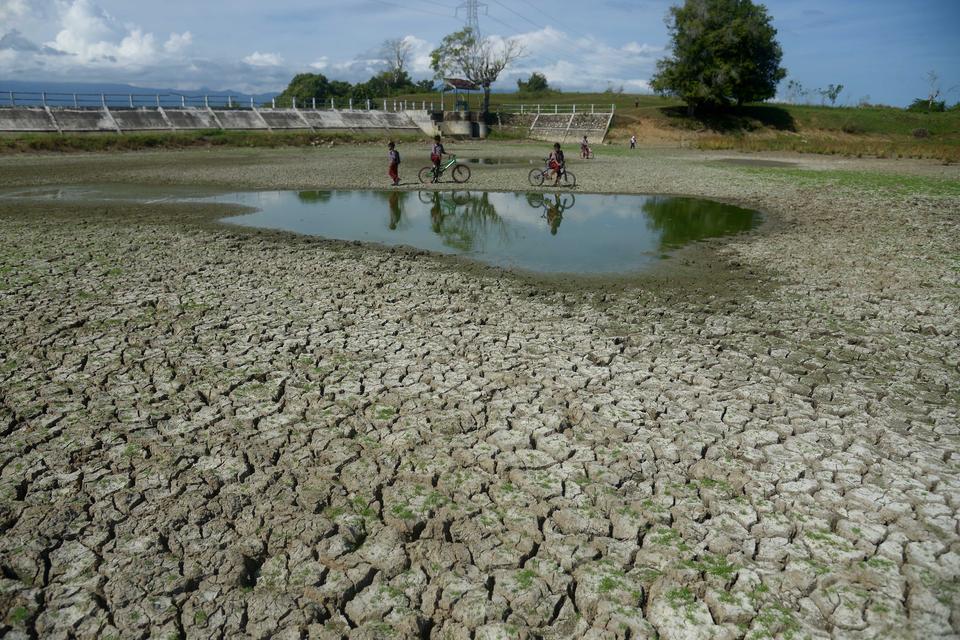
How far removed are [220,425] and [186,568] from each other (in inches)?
80.5

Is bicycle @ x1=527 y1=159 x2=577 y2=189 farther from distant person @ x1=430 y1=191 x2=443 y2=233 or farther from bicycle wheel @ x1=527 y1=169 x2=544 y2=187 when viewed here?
distant person @ x1=430 y1=191 x2=443 y2=233

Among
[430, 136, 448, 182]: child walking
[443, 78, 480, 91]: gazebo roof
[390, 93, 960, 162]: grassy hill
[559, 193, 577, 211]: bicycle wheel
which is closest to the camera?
[559, 193, 577, 211]: bicycle wheel

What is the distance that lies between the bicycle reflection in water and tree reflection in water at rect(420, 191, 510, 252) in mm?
1347

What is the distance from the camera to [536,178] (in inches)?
985

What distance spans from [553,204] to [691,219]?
4371 millimetres

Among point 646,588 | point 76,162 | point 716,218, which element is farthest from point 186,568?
point 76,162

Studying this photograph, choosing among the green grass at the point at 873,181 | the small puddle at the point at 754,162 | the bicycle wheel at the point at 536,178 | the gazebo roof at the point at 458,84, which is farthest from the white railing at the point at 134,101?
the green grass at the point at 873,181

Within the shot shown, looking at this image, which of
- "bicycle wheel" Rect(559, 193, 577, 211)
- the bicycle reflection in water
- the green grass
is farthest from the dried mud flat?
the green grass

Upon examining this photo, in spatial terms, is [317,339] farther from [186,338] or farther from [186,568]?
[186,568]

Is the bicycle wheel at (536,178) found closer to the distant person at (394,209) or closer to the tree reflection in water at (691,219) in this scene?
the tree reflection in water at (691,219)

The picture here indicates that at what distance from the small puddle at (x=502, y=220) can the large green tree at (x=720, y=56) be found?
47573mm

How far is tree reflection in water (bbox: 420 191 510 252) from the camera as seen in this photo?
1500 centimetres

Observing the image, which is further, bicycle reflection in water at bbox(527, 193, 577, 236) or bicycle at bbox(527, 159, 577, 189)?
bicycle at bbox(527, 159, 577, 189)

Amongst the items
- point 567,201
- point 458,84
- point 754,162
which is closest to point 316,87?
point 458,84
